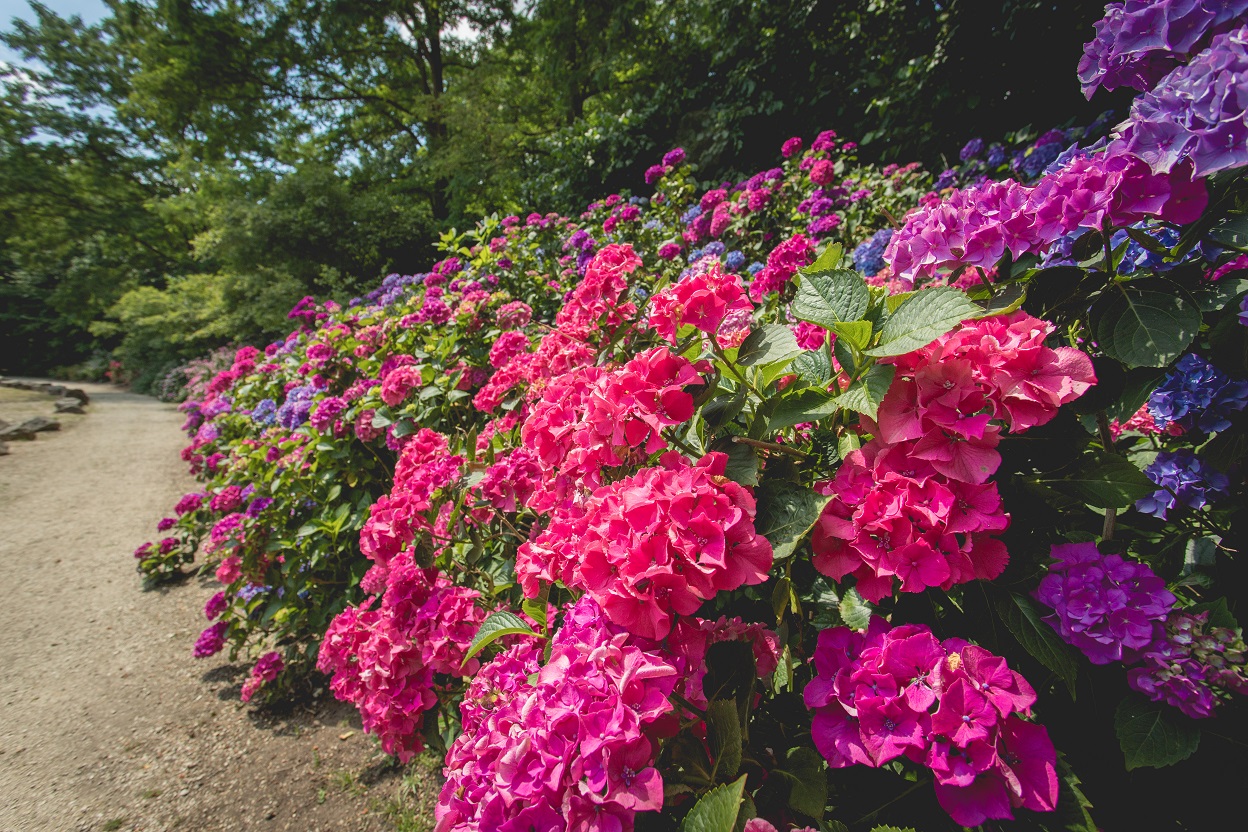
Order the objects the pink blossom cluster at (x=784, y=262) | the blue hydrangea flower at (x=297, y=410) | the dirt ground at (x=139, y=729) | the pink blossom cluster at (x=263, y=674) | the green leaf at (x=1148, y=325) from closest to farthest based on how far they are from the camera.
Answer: the green leaf at (x=1148, y=325) → the pink blossom cluster at (x=784, y=262) → the dirt ground at (x=139, y=729) → the pink blossom cluster at (x=263, y=674) → the blue hydrangea flower at (x=297, y=410)

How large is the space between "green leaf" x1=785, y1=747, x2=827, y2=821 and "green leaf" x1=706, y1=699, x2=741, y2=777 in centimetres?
10

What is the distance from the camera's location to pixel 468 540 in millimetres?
1748

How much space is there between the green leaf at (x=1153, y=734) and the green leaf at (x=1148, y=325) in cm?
56

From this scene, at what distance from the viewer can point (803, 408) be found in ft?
2.90

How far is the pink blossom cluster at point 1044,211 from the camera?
0.76 meters

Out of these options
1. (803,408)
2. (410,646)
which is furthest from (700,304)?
(410,646)

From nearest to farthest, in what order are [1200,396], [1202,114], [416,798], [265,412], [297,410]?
[1202,114] < [1200,396] < [416,798] < [297,410] < [265,412]

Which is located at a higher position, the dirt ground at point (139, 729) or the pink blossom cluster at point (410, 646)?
the pink blossom cluster at point (410, 646)

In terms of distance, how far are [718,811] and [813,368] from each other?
27.2 inches

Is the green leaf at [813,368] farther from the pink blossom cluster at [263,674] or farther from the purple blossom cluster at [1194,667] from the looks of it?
the pink blossom cluster at [263,674]

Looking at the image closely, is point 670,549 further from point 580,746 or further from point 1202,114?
point 1202,114

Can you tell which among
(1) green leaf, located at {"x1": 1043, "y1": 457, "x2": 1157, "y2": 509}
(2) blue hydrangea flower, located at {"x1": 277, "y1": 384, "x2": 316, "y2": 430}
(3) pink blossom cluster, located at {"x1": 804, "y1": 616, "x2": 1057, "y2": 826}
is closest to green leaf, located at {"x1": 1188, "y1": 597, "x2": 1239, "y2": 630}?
(1) green leaf, located at {"x1": 1043, "y1": 457, "x2": 1157, "y2": 509}

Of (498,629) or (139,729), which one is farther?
(139,729)

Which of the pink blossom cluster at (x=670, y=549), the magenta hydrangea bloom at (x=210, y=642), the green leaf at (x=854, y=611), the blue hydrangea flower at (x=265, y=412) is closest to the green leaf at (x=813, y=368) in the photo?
the pink blossom cluster at (x=670, y=549)
